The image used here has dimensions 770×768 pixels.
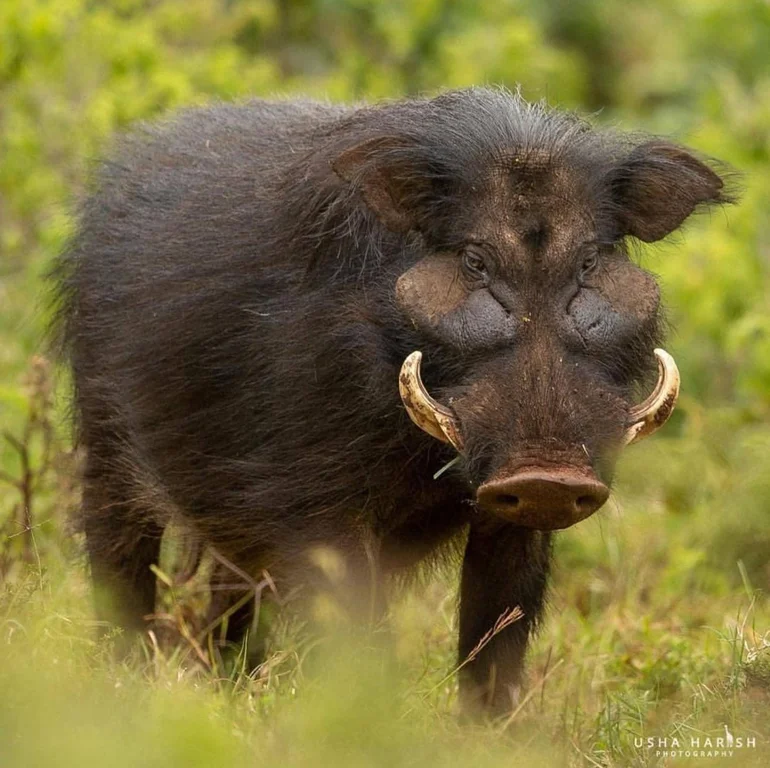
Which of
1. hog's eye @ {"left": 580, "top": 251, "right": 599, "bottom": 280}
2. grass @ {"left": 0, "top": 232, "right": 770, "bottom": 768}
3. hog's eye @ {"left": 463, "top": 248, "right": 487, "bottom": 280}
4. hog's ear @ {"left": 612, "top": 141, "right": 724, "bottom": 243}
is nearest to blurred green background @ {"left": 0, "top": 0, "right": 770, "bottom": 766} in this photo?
grass @ {"left": 0, "top": 232, "right": 770, "bottom": 768}

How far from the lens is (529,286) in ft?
14.9

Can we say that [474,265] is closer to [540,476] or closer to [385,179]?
[385,179]

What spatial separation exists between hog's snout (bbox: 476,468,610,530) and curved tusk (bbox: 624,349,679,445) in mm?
333

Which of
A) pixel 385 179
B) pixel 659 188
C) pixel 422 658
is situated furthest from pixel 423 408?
pixel 422 658

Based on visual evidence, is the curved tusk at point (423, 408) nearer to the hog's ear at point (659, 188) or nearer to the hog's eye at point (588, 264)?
the hog's eye at point (588, 264)

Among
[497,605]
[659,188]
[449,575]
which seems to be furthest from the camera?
[449,575]

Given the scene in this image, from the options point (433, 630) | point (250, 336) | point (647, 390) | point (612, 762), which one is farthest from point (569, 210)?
point (433, 630)

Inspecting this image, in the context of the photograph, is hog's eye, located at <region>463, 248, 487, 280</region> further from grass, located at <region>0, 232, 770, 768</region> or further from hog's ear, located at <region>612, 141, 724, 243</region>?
grass, located at <region>0, 232, 770, 768</region>

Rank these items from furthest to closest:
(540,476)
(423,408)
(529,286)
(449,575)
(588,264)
A: (449,575), (588,264), (529,286), (423,408), (540,476)

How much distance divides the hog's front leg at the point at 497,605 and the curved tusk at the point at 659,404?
0.83m

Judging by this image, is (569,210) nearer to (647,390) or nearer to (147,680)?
(647,390)

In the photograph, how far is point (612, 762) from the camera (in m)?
4.39

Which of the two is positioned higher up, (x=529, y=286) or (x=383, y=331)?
(x=529, y=286)

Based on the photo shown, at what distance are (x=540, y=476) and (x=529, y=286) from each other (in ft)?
2.05
